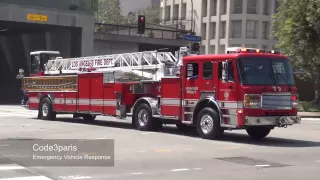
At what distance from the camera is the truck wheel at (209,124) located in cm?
1650

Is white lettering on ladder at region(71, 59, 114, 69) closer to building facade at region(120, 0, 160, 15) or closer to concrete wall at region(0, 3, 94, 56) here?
concrete wall at region(0, 3, 94, 56)

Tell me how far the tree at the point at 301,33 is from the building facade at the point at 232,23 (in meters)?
36.8

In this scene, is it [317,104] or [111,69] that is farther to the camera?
[317,104]

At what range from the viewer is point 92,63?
2300 centimetres

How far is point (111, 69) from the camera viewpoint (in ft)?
70.5

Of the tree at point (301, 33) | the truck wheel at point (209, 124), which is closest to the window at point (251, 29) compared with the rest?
the tree at point (301, 33)

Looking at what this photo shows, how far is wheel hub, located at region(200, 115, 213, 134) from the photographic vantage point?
16703 millimetres

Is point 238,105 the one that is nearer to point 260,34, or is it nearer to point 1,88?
point 1,88

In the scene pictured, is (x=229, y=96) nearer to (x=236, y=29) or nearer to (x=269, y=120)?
(x=269, y=120)

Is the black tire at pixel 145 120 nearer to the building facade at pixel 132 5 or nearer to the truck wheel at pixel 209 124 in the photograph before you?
the truck wheel at pixel 209 124

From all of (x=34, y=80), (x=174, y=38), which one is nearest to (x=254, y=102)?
(x=34, y=80)

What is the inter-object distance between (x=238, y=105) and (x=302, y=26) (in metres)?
20.4

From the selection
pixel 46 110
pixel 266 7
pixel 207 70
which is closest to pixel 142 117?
pixel 207 70

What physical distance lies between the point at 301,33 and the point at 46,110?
17.8 meters
